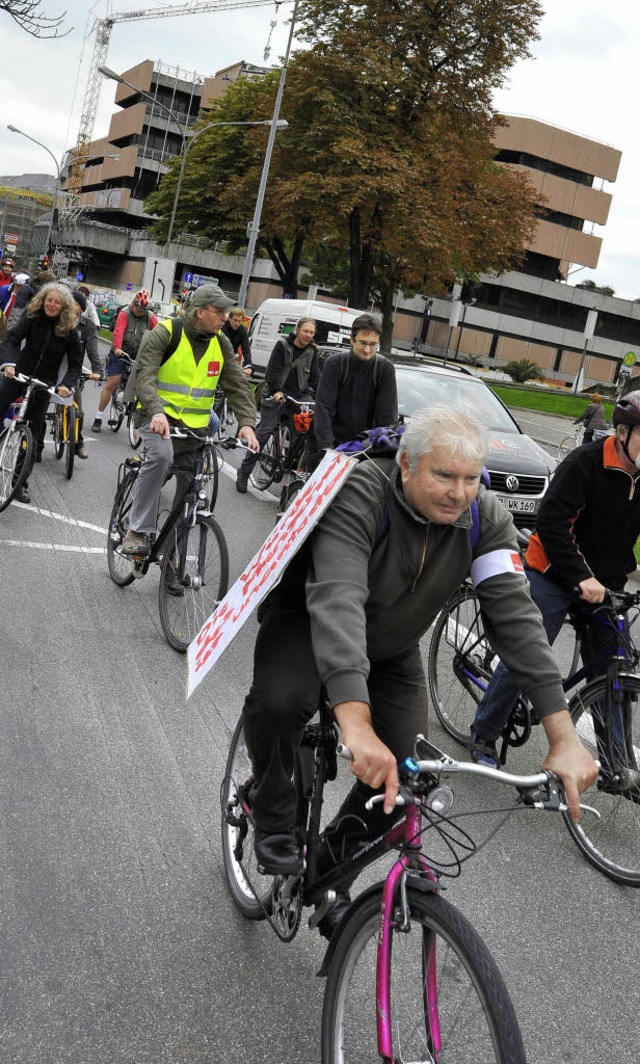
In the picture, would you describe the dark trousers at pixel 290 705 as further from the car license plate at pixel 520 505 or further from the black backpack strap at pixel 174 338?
the car license plate at pixel 520 505

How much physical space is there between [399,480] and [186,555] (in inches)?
138

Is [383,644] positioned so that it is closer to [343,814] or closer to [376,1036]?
[343,814]

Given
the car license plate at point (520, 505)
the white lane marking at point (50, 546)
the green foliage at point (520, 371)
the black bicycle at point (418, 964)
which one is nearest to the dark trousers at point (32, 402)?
the white lane marking at point (50, 546)

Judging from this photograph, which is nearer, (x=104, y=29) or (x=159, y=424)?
(x=159, y=424)

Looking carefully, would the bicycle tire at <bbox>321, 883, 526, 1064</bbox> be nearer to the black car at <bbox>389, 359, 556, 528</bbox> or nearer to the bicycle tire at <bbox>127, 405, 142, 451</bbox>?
the bicycle tire at <bbox>127, 405, 142, 451</bbox>

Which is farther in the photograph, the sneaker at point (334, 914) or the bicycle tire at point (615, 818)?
the bicycle tire at point (615, 818)

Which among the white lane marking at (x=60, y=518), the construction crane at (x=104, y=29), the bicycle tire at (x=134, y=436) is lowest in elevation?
the white lane marking at (x=60, y=518)

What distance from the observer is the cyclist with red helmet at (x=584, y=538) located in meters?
4.49

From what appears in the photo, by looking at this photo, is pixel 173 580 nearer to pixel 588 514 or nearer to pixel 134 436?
pixel 588 514

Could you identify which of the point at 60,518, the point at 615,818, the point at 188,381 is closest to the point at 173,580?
the point at 188,381

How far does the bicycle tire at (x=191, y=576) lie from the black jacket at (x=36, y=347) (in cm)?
360

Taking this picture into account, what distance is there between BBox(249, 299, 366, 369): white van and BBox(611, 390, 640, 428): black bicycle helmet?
1769 centimetres

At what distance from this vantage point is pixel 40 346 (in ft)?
30.0

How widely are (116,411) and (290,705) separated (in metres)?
13.3
